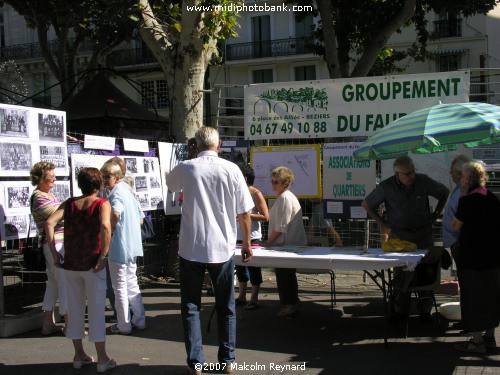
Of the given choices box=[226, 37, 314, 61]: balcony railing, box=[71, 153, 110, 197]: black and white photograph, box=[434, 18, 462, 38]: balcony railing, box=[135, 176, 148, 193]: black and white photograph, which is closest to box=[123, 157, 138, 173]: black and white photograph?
box=[135, 176, 148, 193]: black and white photograph

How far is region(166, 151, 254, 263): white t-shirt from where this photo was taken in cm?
457

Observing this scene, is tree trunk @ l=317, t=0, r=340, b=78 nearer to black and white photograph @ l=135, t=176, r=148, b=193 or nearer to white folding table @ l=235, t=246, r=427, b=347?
black and white photograph @ l=135, t=176, r=148, b=193

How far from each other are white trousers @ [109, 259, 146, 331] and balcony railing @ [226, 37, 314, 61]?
2934 cm

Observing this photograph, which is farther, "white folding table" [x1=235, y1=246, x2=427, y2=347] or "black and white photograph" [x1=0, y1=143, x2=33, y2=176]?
"black and white photograph" [x1=0, y1=143, x2=33, y2=176]

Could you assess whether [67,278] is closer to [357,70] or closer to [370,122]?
[370,122]

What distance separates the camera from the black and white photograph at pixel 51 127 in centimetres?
659

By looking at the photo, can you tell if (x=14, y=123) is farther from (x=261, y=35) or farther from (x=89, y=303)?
(x=261, y=35)

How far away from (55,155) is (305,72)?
95.8 ft

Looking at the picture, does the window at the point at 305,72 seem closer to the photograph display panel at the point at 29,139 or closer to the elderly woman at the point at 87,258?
the photograph display panel at the point at 29,139

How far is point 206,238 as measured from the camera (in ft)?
15.0

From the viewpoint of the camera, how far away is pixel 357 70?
14.0 metres

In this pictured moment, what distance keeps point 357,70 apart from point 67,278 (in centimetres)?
1051

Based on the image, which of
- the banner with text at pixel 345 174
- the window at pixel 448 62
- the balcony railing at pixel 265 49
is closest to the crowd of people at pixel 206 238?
the banner with text at pixel 345 174

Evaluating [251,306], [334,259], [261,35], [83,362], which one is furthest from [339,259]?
[261,35]
